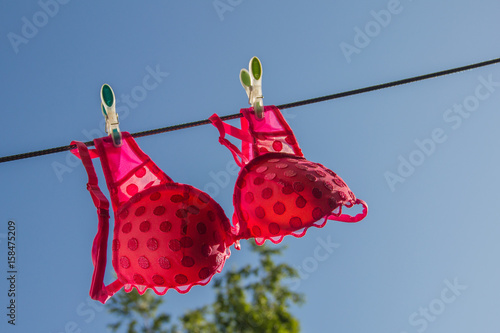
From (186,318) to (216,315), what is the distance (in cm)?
39

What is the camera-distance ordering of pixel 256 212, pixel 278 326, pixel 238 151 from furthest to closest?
pixel 278 326, pixel 238 151, pixel 256 212

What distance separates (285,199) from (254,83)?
0.53 meters

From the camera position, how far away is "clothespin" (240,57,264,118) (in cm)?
208

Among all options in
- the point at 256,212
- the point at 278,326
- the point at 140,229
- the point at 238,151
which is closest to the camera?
the point at 140,229

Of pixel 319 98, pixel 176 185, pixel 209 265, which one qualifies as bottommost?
pixel 209 265

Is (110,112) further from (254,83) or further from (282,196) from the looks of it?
(282,196)

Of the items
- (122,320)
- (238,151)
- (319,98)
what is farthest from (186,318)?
(319,98)

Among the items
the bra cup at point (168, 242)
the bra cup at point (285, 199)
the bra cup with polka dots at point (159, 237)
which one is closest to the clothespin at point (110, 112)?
the bra cup with polka dots at point (159, 237)

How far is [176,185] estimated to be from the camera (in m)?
1.95

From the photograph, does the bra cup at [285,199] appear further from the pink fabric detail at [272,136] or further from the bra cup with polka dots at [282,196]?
the pink fabric detail at [272,136]

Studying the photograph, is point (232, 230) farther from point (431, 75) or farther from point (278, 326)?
point (278, 326)

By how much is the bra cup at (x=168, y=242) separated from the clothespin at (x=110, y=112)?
0.89ft

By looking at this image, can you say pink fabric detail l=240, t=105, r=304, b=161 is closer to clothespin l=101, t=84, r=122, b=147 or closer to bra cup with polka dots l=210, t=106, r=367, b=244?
bra cup with polka dots l=210, t=106, r=367, b=244

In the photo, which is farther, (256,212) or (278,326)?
(278,326)
